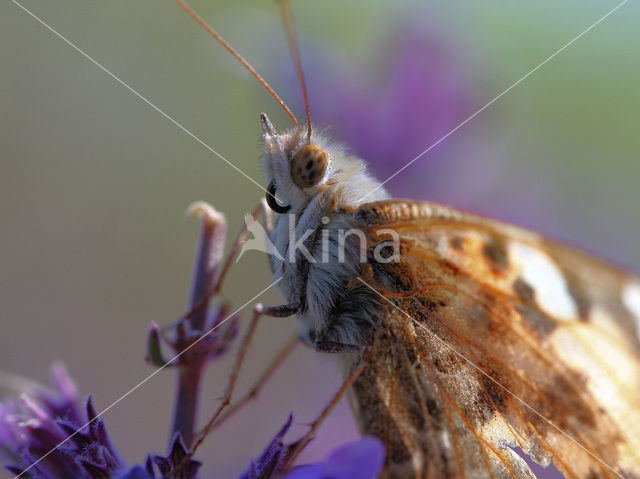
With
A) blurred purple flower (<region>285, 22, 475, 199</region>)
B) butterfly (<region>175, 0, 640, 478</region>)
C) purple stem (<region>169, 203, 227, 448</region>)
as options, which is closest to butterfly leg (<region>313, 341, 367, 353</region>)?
butterfly (<region>175, 0, 640, 478</region>)

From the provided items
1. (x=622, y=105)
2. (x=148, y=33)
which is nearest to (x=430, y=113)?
(x=148, y=33)

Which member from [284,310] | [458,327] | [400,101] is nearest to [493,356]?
[458,327]

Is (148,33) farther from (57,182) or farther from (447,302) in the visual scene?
(447,302)

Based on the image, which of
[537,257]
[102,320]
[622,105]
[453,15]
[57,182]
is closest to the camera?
[537,257]

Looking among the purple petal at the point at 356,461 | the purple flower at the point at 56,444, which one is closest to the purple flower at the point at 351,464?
the purple petal at the point at 356,461

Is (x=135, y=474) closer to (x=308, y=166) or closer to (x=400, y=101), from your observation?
(x=308, y=166)

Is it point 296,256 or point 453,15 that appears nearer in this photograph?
point 296,256

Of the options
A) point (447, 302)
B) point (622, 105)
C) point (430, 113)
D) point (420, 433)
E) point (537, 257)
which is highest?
point (622, 105)
